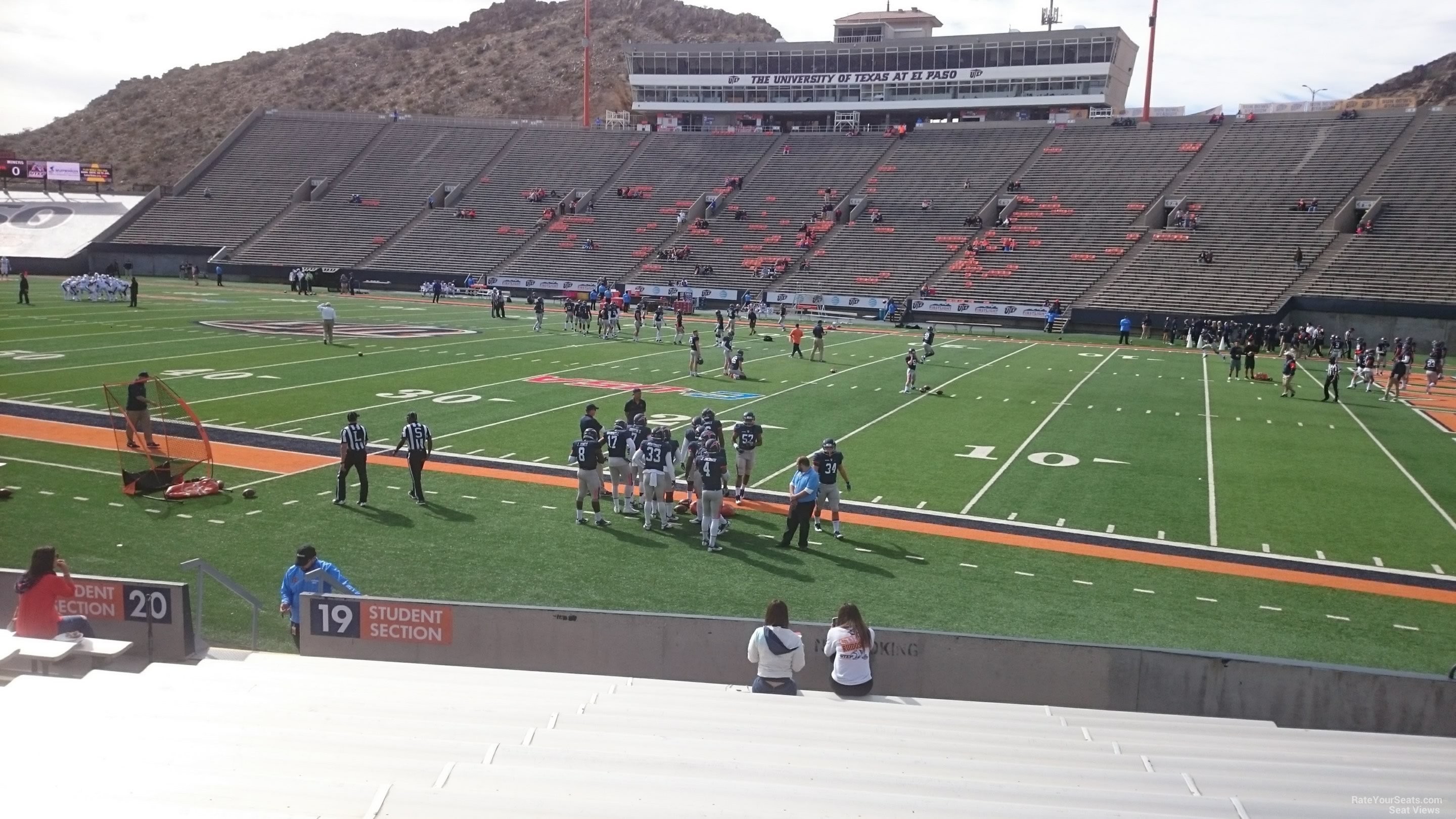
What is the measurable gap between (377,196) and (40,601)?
218ft

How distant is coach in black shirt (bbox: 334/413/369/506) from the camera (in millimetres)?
14656

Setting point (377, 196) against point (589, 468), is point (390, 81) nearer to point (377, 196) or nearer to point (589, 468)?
point (377, 196)

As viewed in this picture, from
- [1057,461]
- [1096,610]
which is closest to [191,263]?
[1057,461]

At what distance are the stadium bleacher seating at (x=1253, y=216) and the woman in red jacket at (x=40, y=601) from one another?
45775mm

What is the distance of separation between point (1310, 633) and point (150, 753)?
1089 cm

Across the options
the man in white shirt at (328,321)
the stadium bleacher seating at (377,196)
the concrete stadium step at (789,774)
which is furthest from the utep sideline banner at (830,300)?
the concrete stadium step at (789,774)

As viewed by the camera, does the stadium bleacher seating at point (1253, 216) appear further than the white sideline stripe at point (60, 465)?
Yes

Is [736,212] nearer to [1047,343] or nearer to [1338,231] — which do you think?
[1047,343]

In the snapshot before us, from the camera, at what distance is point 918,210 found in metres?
60.5

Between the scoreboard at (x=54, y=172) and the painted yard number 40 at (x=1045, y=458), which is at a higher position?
the scoreboard at (x=54, y=172)

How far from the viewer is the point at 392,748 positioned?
197 inches

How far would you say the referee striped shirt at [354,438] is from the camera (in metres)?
14.6

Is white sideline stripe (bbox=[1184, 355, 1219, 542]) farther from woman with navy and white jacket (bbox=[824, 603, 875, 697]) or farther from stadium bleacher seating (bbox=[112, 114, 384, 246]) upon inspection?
stadium bleacher seating (bbox=[112, 114, 384, 246])

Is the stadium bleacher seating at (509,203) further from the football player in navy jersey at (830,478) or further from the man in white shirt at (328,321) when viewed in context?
the football player in navy jersey at (830,478)
